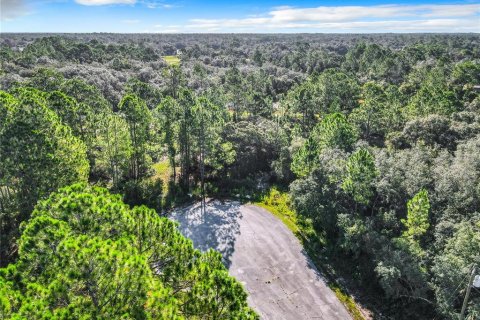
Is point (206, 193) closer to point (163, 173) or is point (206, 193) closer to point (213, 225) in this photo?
point (213, 225)

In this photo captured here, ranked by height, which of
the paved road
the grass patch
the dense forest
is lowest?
the paved road

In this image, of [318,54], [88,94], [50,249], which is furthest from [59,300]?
[318,54]

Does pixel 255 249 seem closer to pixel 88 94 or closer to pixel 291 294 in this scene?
pixel 291 294

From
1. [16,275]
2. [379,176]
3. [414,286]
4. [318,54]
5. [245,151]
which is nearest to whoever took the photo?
[16,275]

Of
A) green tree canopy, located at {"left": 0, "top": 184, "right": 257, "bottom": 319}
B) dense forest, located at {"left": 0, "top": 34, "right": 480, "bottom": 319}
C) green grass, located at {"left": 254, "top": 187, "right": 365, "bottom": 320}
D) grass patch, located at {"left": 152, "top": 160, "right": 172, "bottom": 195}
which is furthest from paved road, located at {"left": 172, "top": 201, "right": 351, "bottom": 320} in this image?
green tree canopy, located at {"left": 0, "top": 184, "right": 257, "bottom": 319}

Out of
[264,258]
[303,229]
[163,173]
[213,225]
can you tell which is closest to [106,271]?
[264,258]

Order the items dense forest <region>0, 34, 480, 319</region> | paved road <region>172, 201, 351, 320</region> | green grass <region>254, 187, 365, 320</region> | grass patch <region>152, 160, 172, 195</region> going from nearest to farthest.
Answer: dense forest <region>0, 34, 480, 319</region>
paved road <region>172, 201, 351, 320</region>
green grass <region>254, 187, 365, 320</region>
grass patch <region>152, 160, 172, 195</region>

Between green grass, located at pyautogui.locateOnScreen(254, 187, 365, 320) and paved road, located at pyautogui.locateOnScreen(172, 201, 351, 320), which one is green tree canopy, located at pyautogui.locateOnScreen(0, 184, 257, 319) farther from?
green grass, located at pyautogui.locateOnScreen(254, 187, 365, 320)
